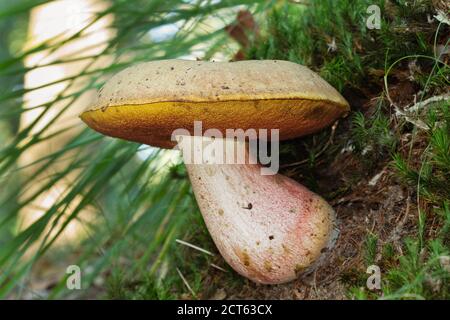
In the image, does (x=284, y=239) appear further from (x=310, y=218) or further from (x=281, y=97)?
(x=281, y=97)

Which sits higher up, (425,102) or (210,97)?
(210,97)

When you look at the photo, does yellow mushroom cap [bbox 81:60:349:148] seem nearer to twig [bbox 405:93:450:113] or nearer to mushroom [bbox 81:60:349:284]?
mushroom [bbox 81:60:349:284]

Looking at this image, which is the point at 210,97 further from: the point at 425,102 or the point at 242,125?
the point at 425,102

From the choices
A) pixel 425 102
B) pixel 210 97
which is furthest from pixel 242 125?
pixel 425 102

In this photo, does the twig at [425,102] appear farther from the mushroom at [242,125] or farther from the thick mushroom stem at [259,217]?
the thick mushroom stem at [259,217]

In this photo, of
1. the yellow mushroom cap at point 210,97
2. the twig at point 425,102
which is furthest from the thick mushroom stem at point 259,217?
the twig at point 425,102

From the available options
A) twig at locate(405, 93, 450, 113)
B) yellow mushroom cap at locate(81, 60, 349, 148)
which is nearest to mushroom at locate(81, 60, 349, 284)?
yellow mushroom cap at locate(81, 60, 349, 148)
